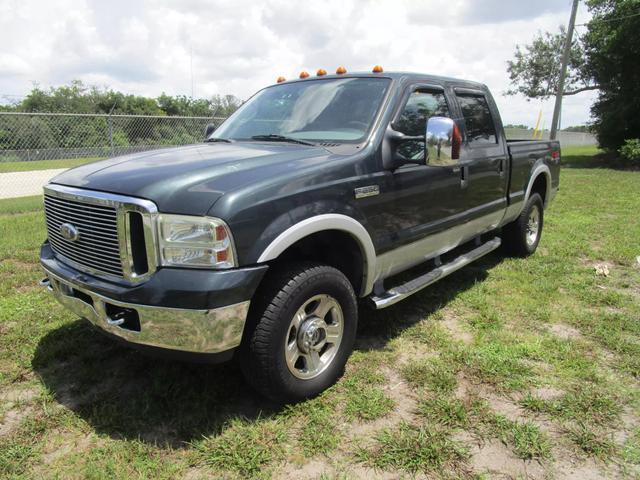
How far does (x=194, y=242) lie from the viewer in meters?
2.31

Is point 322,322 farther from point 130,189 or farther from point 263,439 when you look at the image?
point 130,189

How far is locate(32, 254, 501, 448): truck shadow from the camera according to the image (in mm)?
2666

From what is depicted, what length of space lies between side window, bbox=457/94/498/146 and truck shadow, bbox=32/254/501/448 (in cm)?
192

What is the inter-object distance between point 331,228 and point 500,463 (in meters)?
1.48

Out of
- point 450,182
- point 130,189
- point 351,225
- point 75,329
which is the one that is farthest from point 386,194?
point 75,329

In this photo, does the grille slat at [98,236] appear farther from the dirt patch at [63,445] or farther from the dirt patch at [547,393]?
the dirt patch at [547,393]

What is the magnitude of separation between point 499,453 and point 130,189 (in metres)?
2.29

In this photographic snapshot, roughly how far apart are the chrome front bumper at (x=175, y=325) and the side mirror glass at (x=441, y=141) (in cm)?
162

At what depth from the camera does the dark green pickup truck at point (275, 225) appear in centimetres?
233

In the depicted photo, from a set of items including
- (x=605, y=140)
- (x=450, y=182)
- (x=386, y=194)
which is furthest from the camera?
(x=605, y=140)

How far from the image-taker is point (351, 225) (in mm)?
2928

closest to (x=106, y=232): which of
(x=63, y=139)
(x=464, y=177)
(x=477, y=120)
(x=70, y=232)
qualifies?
(x=70, y=232)

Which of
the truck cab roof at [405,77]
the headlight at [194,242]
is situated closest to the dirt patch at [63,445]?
the headlight at [194,242]

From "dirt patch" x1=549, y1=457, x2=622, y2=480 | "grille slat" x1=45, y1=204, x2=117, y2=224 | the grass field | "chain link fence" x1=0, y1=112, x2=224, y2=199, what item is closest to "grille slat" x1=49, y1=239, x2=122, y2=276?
"grille slat" x1=45, y1=204, x2=117, y2=224
